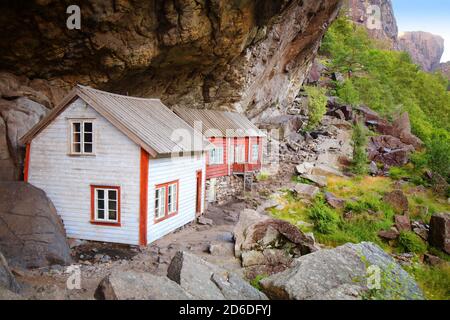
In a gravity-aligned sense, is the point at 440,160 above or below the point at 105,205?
above

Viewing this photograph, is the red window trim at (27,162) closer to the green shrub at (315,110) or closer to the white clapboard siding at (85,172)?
the white clapboard siding at (85,172)

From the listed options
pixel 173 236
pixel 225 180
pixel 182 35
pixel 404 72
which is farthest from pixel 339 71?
pixel 173 236

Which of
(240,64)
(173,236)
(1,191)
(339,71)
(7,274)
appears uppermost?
(339,71)

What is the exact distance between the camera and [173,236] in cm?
1542

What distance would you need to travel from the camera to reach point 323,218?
18953 mm

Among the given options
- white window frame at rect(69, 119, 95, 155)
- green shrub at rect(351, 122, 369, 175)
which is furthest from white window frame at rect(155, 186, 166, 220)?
green shrub at rect(351, 122, 369, 175)

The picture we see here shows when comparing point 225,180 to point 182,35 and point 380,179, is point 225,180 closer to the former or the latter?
point 182,35

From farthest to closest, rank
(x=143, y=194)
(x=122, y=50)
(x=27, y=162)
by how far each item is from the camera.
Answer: (x=122, y=50) < (x=27, y=162) < (x=143, y=194)

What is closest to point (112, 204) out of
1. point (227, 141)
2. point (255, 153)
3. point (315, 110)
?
point (227, 141)

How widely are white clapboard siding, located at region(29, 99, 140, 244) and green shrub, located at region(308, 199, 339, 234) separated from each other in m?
9.34

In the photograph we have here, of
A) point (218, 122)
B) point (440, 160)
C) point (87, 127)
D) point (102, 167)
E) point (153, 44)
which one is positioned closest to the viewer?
point (102, 167)

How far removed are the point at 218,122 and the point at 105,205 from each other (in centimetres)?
1226

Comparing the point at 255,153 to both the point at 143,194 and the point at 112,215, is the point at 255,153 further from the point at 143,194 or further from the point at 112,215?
the point at 112,215
